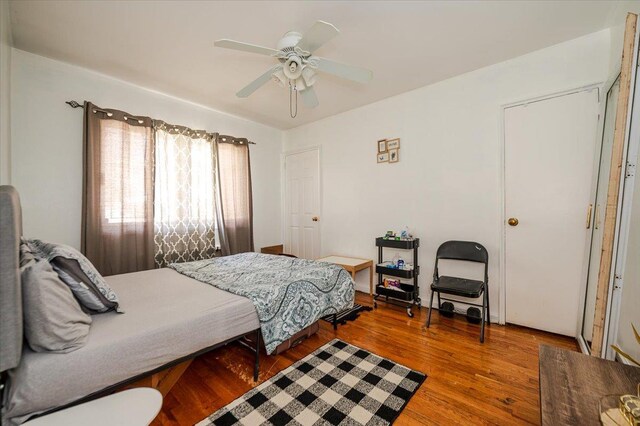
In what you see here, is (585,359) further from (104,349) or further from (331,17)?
(331,17)

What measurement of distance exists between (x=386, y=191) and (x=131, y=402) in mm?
3123

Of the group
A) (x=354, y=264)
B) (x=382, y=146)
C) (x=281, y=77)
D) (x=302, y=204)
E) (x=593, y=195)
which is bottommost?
(x=354, y=264)

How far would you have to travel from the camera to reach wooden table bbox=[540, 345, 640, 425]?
31.6 inches

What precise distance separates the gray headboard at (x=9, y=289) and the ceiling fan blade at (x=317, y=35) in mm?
1654

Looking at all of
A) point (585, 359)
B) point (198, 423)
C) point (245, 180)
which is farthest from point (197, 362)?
point (245, 180)

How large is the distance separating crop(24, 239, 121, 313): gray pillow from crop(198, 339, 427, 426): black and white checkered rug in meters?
0.89

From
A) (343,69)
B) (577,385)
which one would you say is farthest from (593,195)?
(343,69)

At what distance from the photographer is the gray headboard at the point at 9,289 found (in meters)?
0.90

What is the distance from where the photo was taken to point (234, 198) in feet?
12.8

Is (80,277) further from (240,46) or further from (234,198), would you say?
(234,198)

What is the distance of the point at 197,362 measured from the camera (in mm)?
2033

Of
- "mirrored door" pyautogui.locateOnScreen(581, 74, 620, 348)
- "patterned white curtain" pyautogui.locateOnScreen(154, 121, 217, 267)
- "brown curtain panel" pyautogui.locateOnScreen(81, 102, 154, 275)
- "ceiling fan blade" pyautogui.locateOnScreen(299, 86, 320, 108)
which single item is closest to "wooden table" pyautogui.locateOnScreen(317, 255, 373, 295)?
"patterned white curtain" pyautogui.locateOnScreen(154, 121, 217, 267)

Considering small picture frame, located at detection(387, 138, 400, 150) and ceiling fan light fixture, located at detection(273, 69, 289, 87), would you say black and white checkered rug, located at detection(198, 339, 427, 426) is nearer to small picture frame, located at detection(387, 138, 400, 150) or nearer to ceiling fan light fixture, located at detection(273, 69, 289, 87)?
ceiling fan light fixture, located at detection(273, 69, 289, 87)

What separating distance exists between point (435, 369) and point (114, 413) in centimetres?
192
